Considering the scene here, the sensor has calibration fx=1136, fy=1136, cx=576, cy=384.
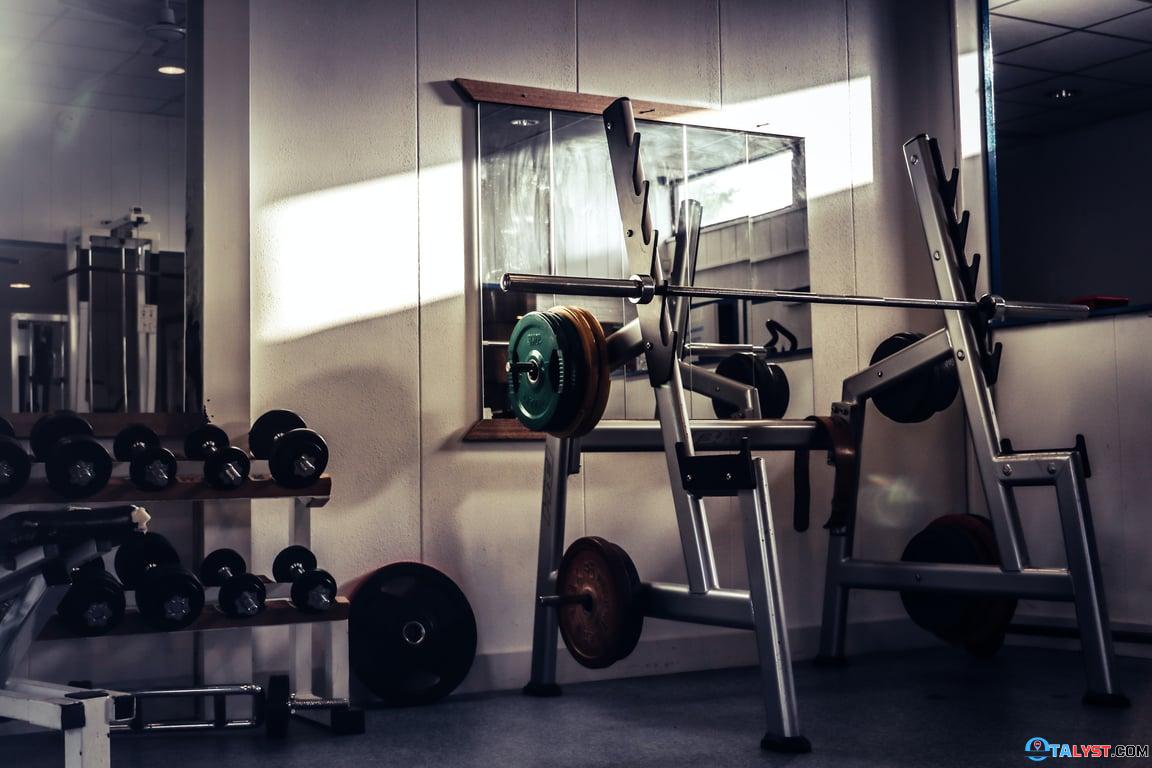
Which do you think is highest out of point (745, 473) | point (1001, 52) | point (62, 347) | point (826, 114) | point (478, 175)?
point (1001, 52)

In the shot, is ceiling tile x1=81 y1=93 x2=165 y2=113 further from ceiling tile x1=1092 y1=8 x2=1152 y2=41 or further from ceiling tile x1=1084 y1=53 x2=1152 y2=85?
ceiling tile x1=1084 y1=53 x2=1152 y2=85

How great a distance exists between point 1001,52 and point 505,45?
10.2 ft

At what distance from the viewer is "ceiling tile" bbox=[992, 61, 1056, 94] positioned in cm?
590

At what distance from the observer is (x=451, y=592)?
330cm

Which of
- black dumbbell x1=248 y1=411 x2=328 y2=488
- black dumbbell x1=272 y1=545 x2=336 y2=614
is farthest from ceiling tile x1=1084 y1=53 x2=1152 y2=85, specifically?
black dumbbell x1=272 y1=545 x2=336 y2=614

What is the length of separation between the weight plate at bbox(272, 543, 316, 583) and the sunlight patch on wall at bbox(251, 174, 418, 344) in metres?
0.65

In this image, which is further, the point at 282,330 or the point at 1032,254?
the point at 1032,254

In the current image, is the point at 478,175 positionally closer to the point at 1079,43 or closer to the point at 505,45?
the point at 505,45

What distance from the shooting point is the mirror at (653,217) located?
3619 millimetres

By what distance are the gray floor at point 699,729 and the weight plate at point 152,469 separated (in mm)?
638

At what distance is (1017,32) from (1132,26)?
0.55 metres

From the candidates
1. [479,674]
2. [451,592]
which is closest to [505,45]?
[451,592]

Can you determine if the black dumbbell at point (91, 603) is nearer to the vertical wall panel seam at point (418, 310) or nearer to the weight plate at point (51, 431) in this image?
the weight plate at point (51, 431)

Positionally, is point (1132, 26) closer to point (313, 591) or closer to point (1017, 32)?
point (1017, 32)
